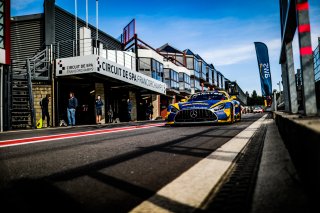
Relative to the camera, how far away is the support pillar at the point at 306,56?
3.31 metres

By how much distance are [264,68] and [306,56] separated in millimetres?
18708

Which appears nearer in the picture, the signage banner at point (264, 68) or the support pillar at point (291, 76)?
the support pillar at point (291, 76)

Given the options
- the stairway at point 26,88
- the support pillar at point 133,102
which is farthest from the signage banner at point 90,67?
the support pillar at point 133,102

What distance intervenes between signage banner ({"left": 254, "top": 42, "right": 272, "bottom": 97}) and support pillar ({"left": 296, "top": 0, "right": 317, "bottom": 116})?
17879 millimetres

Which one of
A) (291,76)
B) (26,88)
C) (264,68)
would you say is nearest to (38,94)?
(26,88)

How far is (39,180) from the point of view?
2045 mm

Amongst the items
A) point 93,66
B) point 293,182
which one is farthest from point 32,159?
point 93,66

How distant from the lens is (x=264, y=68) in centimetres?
2075

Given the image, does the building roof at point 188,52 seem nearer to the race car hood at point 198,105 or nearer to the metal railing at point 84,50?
the metal railing at point 84,50

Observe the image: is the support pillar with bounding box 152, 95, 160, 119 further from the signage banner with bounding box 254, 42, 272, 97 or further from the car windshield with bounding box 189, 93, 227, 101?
the car windshield with bounding box 189, 93, 227, 101

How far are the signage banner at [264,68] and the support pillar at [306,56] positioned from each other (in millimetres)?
17879

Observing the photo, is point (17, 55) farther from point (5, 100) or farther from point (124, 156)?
point (124, 156)

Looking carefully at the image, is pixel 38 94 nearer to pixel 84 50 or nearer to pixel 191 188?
pixel 84 50

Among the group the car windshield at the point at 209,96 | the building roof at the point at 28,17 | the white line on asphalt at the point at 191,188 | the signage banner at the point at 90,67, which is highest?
the building roof at the point at 28,17
